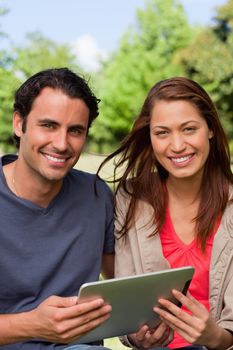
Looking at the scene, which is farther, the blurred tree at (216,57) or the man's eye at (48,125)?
the blurred tree at (216,57)

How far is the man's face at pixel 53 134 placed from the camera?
2.68 m

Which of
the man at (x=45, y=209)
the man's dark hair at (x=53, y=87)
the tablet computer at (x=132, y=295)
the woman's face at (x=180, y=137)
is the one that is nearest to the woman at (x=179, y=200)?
the woman's face at (x=180, y=137)

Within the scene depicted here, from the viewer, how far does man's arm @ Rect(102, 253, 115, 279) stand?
10.2 feet

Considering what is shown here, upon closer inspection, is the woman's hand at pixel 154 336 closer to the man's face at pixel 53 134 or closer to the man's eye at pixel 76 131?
the man's face at pixel 53 134

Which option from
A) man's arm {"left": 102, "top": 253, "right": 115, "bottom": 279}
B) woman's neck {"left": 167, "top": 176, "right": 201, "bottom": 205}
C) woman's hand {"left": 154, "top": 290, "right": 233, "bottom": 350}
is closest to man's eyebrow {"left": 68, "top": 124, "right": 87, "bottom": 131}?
woman's neck {"left": 167, "top": 176, "right": 201, "bottom": 205}

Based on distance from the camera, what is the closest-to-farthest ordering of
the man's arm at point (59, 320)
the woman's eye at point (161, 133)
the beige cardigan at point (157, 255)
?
the man's arm at point (59, 320)
the beige cardigan at point (157, 255)
the woman's eye at point (161, 133)

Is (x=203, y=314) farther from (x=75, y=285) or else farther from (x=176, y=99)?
(x=176, y=99)

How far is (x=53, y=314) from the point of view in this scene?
229 cm

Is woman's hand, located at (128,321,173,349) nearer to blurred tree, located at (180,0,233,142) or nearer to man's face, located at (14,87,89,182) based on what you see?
man's face, located at (14,87,89,182)

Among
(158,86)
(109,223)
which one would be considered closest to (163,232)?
(109,223)

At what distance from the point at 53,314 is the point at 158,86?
49.2 inches

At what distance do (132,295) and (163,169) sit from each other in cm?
89

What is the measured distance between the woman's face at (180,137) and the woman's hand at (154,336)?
697mm

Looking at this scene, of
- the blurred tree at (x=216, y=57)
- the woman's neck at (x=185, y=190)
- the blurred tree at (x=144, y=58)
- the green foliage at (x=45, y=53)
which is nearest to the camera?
the woman's neck at (x=185, y=190)
